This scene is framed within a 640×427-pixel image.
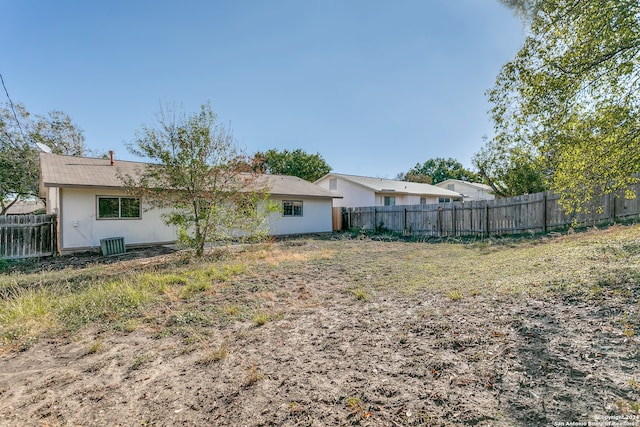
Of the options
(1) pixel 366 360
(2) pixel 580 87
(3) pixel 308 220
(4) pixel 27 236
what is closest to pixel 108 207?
(4) pixel 27 236

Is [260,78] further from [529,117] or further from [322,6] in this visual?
[529,117]

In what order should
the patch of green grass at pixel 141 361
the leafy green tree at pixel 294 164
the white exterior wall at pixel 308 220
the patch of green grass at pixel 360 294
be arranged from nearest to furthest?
the patch of green grass at pixel 141 361 < the patch of green grass at pixel 360 294 < the white exterior wall at pixel 308 220 < the leafy green tree at pixel 294 164

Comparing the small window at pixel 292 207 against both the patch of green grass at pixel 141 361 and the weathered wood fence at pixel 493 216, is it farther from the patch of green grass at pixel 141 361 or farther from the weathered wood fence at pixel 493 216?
the patch of green grass at pixel 141 361

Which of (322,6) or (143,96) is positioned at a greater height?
(322,6)

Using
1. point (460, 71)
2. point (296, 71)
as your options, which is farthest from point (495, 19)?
point (296, 71)

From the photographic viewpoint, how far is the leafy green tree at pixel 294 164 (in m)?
36.0

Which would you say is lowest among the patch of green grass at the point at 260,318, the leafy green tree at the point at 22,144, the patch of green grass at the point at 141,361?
the patch of green grass at the point at 141,361

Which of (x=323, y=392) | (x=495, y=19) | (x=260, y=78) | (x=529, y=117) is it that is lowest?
(x=323, y=392)

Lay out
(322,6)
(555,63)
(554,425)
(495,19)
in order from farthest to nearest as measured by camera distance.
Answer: (322,6) < (495,19) < (555,63) < (554,425)

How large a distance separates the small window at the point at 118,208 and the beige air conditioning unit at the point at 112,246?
106 cm

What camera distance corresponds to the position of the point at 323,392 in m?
2.41

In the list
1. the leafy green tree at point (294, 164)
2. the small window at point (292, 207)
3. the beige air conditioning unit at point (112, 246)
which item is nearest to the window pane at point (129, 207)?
the beige air conditioning unit at point (112, 246)

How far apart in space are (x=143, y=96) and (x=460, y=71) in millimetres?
11834

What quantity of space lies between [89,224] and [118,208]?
3.57ft
